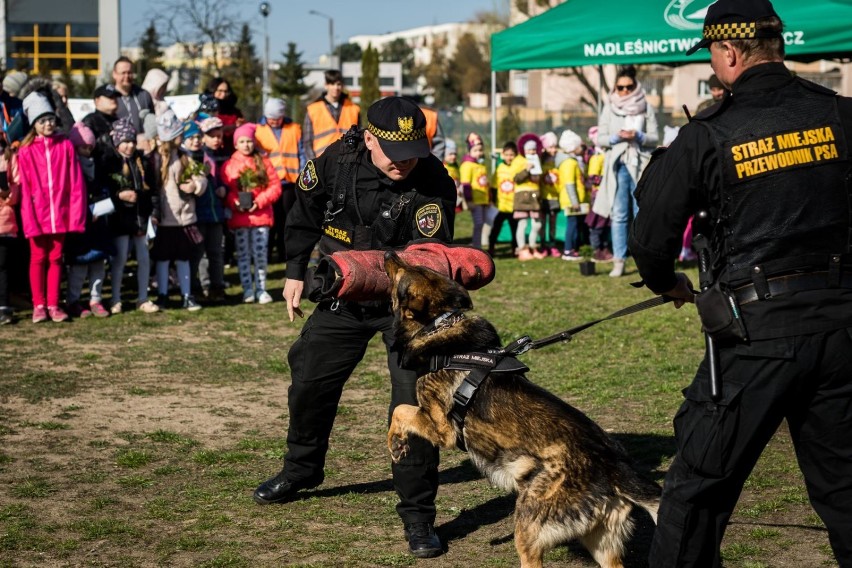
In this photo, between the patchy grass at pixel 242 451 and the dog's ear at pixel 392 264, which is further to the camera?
the patchy grass at pixel 242 451

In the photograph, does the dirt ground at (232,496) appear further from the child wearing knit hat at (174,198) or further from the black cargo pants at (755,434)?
the child wearing knit hat at (174,198)

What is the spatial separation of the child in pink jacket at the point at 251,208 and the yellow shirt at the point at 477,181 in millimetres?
4446

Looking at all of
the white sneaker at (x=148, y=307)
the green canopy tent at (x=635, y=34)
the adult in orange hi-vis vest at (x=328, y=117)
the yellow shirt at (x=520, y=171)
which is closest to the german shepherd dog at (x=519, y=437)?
the white sneaker at (x=148, y=307)

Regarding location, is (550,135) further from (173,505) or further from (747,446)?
(747,446)

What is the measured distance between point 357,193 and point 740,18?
2.10 meters

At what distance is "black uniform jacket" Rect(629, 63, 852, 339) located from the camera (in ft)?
10.8

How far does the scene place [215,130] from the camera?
1173 cm

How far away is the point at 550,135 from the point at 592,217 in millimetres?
2015

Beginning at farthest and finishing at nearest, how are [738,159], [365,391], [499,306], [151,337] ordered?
1. [499,306]
2. [151,337]
3. [365,391]
4. [738,159]

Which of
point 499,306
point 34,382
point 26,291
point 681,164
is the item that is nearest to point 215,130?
point 26,291

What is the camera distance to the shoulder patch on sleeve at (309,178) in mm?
5047

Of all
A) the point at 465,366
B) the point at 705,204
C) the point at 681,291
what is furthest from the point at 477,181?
the point at 705,204

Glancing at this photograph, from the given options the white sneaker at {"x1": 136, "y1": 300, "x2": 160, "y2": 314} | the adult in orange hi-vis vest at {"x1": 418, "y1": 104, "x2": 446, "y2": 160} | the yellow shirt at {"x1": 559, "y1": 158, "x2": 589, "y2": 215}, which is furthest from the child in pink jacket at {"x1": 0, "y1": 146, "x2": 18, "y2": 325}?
the yellow shirt at {"x1": 559, "y1": 158, "x2": 589, "y2": 215}

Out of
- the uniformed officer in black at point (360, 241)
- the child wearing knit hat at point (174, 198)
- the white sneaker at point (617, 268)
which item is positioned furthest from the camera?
the white sneaker at point (617, 268)
